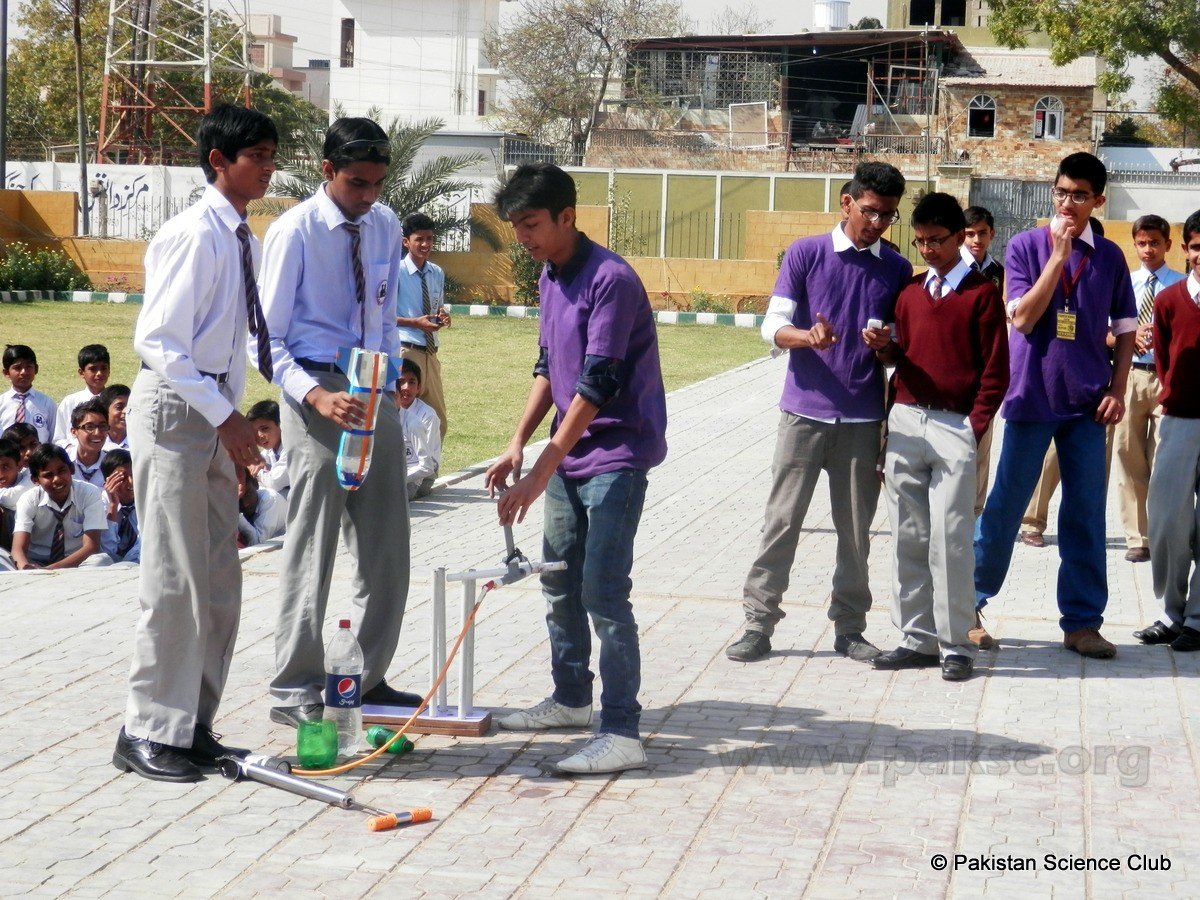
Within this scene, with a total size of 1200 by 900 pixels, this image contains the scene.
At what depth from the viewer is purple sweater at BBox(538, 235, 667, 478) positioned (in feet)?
16.5

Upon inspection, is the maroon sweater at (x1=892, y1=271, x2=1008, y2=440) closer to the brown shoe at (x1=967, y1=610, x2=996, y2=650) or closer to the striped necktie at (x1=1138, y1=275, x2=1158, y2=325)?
the brown shoe at (x1=967, y1=610, x2=996, y2=650)

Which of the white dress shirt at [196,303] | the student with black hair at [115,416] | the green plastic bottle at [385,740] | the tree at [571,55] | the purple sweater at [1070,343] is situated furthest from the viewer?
the tree at [571,55]

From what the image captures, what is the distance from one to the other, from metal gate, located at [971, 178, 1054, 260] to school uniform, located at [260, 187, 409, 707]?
120 feet

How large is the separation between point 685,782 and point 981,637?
7.40 ft

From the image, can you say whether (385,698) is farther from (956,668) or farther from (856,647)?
(956,668)

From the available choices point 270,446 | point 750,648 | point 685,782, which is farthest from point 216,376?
point 270,446

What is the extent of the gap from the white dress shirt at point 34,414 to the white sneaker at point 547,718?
6.55 meters

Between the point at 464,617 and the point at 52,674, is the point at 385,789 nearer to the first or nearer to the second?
the point at 464,617

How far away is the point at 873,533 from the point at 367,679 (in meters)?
5.17

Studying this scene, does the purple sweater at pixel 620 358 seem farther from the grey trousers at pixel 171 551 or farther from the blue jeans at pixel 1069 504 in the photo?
the blue jeans at pixel 1069 504

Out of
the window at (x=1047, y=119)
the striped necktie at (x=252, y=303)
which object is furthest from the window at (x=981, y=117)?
the striped necktie at (x=252, y=303)

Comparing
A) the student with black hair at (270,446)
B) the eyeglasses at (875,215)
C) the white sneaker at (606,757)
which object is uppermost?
the eyeglasses at (875,215)

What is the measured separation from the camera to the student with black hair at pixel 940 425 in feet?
20.7

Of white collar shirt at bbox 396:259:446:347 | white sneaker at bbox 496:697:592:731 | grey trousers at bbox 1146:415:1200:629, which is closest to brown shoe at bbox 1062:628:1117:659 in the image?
grey trousers at bbox 1146:415:1200:629
